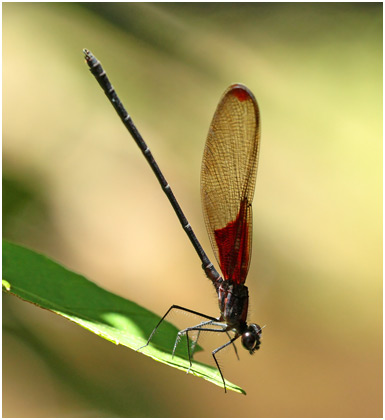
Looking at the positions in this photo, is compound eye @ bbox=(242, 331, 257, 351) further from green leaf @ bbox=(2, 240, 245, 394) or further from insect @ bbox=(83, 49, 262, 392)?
green leaf @ bbox=(2, 240, 245, 394)

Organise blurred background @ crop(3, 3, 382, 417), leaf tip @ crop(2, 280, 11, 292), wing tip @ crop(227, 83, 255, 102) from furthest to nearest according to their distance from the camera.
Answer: blurred background @ crop(3, 3, 382, 417), wing tip @ crop(227, 83, 255, 102), leaf tip @ crop(2, 280, 11, 292)

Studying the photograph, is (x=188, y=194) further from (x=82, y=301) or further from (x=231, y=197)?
(x=82, y=301)

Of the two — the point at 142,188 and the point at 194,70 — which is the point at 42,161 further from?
the point at 194,70

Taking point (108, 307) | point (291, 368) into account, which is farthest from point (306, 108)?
point (108, 307)

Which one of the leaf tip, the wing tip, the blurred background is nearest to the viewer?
the leaf tip

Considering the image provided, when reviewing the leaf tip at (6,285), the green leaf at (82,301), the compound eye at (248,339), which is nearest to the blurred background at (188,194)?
the compound eye at (248,339)

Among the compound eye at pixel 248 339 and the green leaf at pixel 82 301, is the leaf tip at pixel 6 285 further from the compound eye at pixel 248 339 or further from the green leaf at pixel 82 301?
the compound eye at pixel 248 339

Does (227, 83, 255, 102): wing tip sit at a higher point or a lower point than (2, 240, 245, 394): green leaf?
higher

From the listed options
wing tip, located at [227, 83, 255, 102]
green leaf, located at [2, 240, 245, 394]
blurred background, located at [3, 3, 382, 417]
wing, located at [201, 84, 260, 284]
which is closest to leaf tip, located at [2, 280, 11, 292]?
green leaf, located at [2, 240, 245, 394]

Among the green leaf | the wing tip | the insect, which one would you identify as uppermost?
the wing tip
